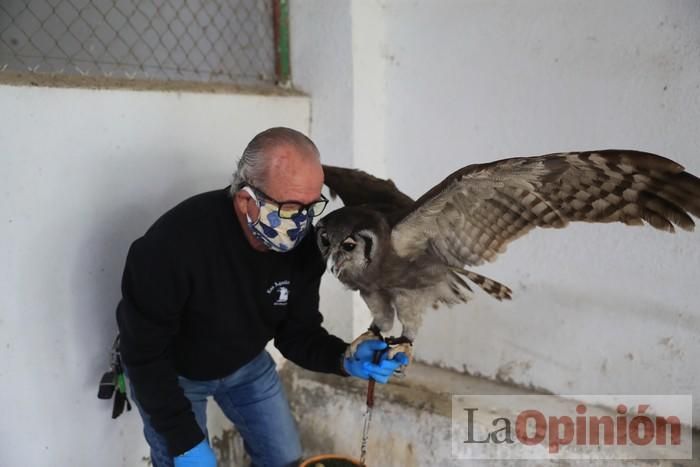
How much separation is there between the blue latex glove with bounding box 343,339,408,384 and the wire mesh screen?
4.98 feet

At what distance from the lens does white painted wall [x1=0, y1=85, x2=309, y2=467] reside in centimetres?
179

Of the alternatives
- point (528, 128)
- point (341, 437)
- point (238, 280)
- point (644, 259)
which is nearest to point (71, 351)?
point (238, 280)

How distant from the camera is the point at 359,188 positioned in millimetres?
2078

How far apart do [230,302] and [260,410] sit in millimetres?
530

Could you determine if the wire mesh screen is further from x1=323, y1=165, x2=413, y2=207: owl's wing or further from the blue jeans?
the blue jeans

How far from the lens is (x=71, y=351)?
198 centimetres

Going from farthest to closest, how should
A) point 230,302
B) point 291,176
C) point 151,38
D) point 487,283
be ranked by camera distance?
point 151,38
point 487,283
point 230,302
point 291,176

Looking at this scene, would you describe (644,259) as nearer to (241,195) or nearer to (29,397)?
(241,195)

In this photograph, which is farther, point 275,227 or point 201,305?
point 201,305

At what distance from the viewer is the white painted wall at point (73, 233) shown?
5.86ft

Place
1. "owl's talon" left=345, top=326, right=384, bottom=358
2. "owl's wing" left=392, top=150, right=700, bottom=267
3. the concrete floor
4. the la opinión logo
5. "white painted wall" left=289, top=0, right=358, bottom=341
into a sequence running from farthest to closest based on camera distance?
"white painted wall" left=289, top=0, right=358, bottom=341 → the concrete floor → the la opinión logo → "owl's talon" left=345, top=326, right=384, bottom=358 → "owl's wing" left=392, top=150, right=700, bottom=267

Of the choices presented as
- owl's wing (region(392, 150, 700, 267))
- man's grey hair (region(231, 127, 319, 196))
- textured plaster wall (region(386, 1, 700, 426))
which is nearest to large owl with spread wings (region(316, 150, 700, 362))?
owl's wing (region(392, 150, 700, 267))

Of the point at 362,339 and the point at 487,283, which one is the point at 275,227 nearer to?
the point at 362,339

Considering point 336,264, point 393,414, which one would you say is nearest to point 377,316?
point 336,264
